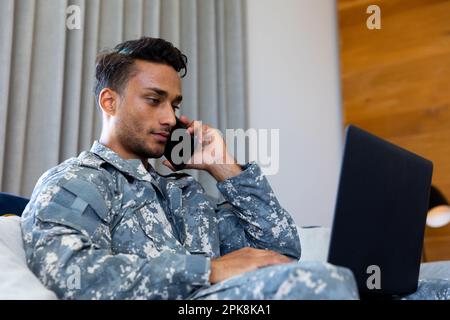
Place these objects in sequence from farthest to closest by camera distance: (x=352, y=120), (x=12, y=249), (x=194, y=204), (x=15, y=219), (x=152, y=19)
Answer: (x=352, y=120) < (x=152, y=19) < (x=194, y=204) < (x=15, y=219) < (x=12, y=249)

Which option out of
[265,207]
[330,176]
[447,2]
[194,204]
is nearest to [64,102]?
[194,204]

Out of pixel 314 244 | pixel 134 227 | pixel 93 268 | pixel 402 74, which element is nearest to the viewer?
pixel 93 268

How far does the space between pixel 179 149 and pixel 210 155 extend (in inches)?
3.6

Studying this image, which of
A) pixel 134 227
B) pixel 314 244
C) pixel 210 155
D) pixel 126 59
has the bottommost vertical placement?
pixel 314 244

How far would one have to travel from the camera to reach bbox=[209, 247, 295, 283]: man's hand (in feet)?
3.17

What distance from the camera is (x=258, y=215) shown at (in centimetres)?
146

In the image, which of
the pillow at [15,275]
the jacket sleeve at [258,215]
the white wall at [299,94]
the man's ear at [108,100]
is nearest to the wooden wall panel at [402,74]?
the white wall at [299,94]

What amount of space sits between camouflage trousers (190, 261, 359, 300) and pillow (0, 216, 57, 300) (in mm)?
330

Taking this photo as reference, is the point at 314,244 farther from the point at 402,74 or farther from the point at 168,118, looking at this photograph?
the point at 402,74

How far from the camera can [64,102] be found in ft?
6.45

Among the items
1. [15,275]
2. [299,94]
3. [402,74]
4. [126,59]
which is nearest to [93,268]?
[15,275]

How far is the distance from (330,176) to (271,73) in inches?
26.1
